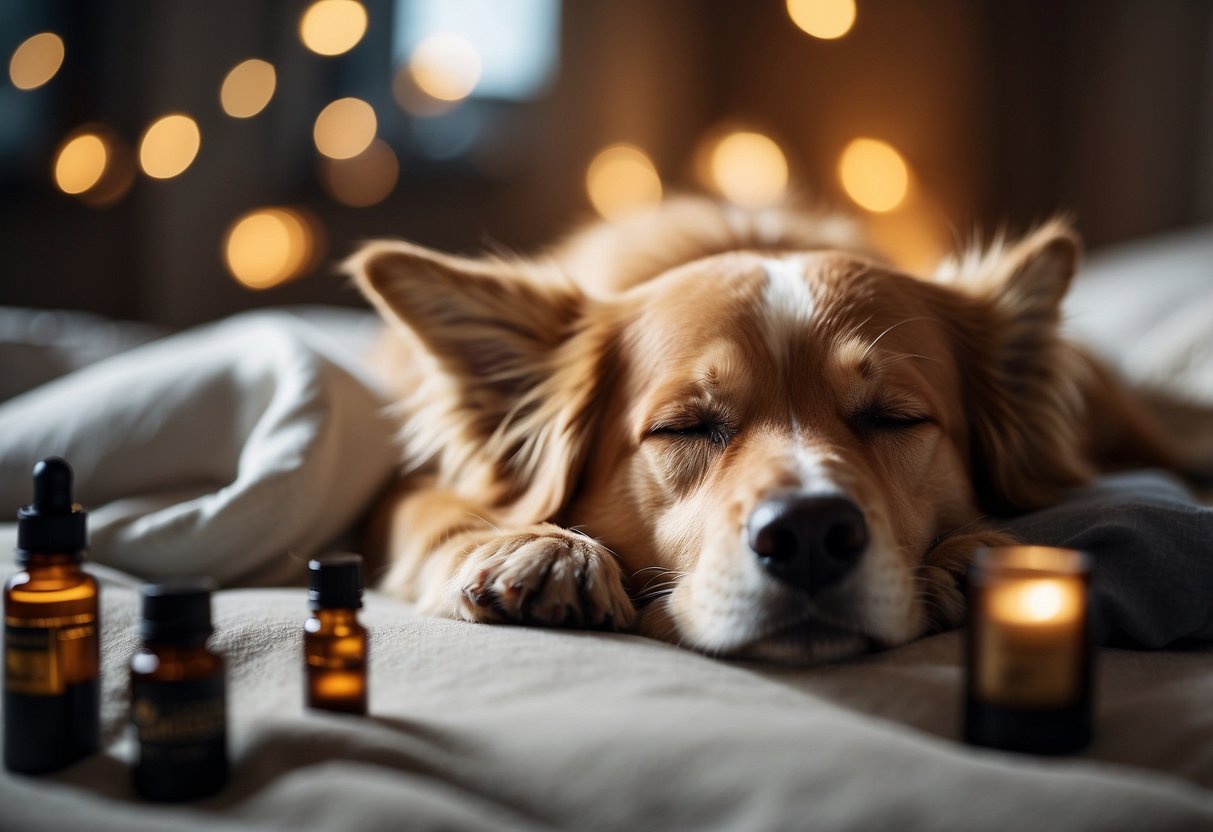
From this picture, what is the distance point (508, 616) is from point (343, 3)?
316 cm

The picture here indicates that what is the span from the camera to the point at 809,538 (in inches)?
44.8

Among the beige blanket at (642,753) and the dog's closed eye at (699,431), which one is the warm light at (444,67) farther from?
the beige blanket at (642,753)

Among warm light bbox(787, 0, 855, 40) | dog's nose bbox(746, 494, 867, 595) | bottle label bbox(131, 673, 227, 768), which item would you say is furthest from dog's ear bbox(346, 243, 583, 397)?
warm light bbox(787, 0, 855, 40)

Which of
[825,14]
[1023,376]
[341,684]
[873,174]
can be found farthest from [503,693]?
[873,174]

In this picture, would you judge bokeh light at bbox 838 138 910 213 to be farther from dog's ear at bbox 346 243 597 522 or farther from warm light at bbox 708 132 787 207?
dog's ear at bbox 346 243 597 522

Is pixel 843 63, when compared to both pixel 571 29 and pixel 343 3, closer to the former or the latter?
pixel 571 29

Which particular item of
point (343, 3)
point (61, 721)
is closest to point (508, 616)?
point (61, 721)

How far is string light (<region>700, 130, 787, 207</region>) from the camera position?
4.25 metres

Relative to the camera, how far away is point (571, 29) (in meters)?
4.76

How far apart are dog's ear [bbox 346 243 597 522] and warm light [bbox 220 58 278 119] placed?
2919 millimetres

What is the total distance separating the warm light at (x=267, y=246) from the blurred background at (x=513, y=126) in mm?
11

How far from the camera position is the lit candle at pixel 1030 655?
87 centimetres

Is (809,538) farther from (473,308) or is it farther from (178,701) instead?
(473,308)

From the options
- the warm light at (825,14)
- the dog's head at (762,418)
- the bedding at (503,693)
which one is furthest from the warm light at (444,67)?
the bedding at (503,693)
